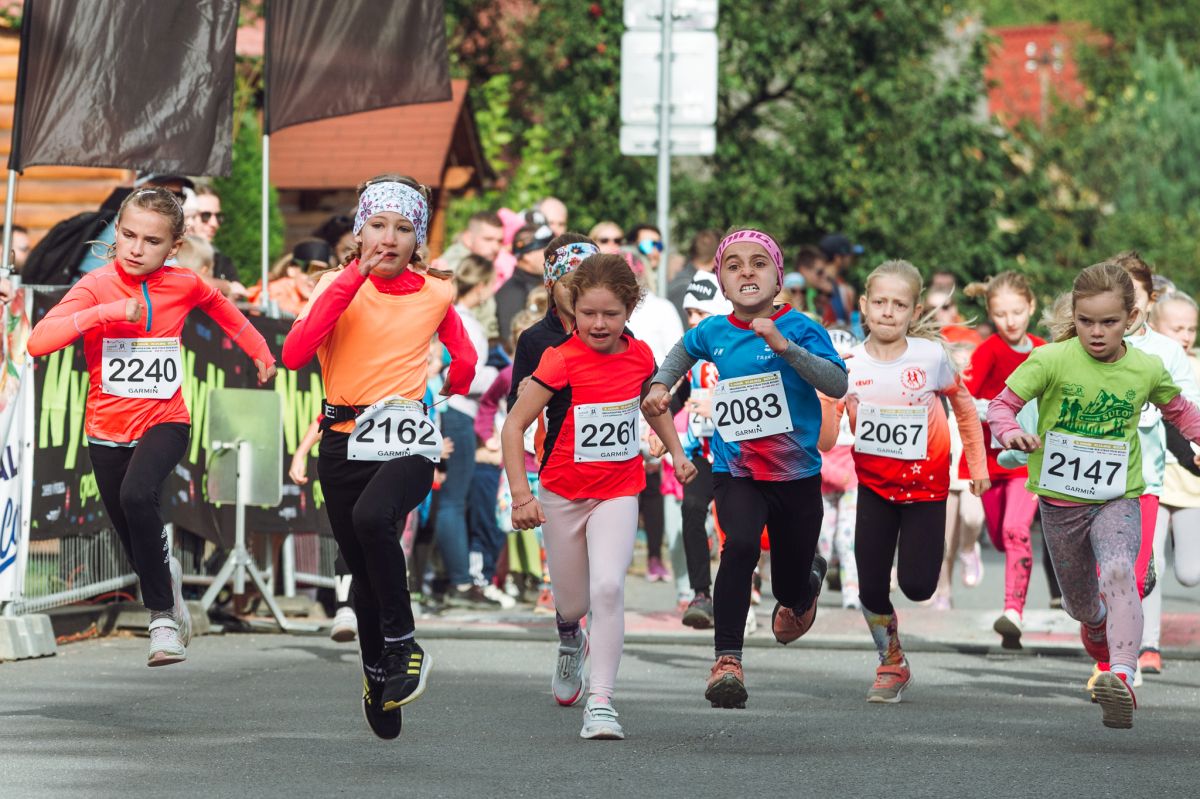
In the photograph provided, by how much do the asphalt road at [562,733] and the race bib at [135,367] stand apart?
1270 mm

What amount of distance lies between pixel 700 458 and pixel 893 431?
2.51 meters

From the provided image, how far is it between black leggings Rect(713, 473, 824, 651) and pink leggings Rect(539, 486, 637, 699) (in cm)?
45

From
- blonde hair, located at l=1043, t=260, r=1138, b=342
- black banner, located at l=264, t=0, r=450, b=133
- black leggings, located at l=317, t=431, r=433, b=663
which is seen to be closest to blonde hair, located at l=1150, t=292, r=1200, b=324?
blonde hair, located at l=1043, t=260, r=1138, b=342

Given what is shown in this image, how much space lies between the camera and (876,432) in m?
8.74

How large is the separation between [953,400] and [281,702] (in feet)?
10.4

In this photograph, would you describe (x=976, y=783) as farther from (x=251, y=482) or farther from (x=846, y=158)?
(x=846, y=158)

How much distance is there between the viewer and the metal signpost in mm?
14641

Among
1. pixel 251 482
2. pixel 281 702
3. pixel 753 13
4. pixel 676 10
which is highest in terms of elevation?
pixel 753 13

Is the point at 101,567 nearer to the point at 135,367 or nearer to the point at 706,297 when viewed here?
the point at 135,367

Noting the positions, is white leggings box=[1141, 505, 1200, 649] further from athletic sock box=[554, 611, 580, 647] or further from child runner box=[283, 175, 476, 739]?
child runner box=[283, 175, 476, 739]

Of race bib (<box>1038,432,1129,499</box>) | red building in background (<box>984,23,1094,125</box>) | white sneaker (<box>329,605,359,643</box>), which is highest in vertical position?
red building in background (<box>984,23,1094,125</box>)

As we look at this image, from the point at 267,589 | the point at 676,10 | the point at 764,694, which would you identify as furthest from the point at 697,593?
the point at 676,10

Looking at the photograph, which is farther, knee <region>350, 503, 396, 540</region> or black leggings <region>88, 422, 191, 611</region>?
black leggings <region>88, 422, 191, 611</region>

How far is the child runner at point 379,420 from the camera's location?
23.2 feet
